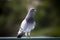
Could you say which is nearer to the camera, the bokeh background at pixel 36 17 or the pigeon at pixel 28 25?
the pigeon at pixel 28 25

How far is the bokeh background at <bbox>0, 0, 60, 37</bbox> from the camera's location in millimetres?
2686

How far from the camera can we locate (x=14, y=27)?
8.79 ft

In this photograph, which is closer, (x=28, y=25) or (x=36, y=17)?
(x=28, y=25)

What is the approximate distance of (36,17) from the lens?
2750 millimetres

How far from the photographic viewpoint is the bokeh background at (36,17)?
269 cm

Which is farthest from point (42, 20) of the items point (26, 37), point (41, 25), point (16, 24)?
point (26, 37)

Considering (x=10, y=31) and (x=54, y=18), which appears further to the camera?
(x=54, y=18)

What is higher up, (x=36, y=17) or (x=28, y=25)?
(x=36, y=17)

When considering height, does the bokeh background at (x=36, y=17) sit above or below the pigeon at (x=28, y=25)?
above

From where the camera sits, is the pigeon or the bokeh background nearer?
the pigeon

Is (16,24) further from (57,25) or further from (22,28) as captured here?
(22,28)

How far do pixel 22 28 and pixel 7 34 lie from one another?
114 cm

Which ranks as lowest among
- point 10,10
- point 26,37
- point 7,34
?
point 26,37

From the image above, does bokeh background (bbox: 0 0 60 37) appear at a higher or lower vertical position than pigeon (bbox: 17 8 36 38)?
higher
